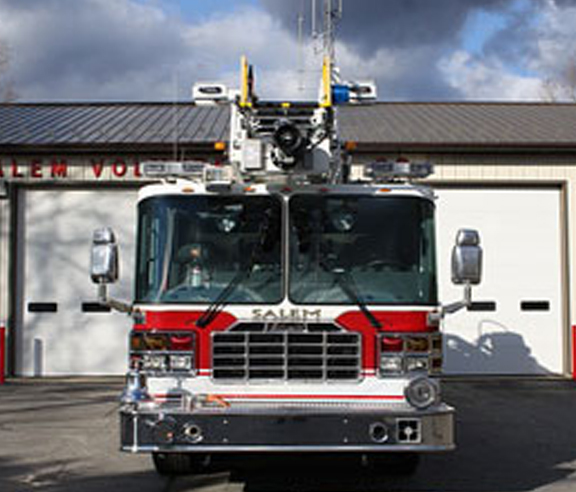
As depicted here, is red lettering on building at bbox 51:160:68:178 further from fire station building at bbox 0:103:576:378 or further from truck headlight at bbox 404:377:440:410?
truck headlight at bbox 404:377:440:410

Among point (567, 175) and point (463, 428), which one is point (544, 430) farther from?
point (567, 175)

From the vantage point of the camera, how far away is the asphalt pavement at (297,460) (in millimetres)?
6172

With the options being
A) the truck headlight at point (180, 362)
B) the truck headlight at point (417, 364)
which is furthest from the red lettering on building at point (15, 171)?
the truck headlight at point (417, 364)

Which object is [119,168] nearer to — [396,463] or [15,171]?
[15,171]

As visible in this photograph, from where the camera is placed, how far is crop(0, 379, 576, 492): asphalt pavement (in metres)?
6.17

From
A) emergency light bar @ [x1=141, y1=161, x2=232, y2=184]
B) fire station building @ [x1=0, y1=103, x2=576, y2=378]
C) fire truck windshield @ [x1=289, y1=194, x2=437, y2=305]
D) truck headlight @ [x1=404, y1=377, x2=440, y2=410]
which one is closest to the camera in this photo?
truck headlight @ [x1=404, y1=377, x2=440, y2=410]

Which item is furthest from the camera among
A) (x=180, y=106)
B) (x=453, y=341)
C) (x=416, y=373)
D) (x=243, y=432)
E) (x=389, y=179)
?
(x=180, y=106)

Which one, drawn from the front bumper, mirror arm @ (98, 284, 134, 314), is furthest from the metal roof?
the front bumper

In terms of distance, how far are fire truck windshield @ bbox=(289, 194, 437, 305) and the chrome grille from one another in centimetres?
30

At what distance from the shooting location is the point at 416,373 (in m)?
5.40

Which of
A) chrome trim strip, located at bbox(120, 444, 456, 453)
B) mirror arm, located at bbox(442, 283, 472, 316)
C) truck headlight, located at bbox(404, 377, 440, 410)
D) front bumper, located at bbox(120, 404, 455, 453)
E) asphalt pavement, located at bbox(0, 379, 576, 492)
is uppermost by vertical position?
mirror arm, located at bbox(442, 283, 472, 316)

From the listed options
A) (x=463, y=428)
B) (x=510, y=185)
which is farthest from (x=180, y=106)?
(x=463, y=428)

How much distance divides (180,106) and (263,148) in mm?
10996

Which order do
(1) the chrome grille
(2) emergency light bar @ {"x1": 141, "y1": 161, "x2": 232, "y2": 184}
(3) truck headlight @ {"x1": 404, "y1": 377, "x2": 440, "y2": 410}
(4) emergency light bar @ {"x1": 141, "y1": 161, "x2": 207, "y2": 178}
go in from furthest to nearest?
(4) emergency light bar @ {"x1": 141, "y1": 161, "x2": 207, "y2": 178}, (2) emergency light bar @ {"x1": 141, "y1": 161, "x2": 232, "y2": 184}, (1) the chrome grille, (3) truck headlight @ {"x1": 404, "y1": 377, "x2": 440, "y2": 410}
